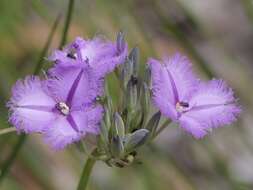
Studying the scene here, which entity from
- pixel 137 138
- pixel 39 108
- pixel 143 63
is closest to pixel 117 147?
pixel 137 138

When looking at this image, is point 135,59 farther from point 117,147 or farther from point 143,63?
point 143,63

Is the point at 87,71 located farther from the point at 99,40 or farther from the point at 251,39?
the point at 251,39

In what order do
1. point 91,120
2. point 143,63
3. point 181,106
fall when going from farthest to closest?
point 143,63
point 181,106
point 91,120

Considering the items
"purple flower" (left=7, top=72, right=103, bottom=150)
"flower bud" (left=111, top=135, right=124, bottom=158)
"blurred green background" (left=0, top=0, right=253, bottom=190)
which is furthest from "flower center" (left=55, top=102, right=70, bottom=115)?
"blurred green background" (left=0, top=0, right=253, bottom=190)

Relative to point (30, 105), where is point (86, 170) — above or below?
below

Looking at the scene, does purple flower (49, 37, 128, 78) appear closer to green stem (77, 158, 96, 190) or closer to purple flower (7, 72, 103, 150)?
purple flower (7, 72, 103, 150)

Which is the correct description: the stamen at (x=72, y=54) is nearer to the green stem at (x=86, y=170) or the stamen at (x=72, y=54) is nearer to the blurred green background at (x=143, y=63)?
the green stem at (x=86, y=170)

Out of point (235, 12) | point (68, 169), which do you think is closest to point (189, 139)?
point (68, 169)

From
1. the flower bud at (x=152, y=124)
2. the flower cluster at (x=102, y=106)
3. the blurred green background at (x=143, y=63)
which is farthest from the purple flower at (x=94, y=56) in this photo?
the blurred green background at (x=143, y=63)
